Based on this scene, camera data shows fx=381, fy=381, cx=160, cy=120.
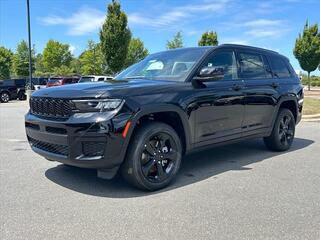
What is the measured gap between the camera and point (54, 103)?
444 cm

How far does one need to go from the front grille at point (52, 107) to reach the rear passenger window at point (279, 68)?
405 cm

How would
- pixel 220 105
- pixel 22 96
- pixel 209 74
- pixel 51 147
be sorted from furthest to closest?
pixel 22 96, pixel 220 105, pixel 209 74, pixel 51 147

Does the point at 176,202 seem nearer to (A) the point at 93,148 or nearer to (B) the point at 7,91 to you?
(A) the point at 93,148

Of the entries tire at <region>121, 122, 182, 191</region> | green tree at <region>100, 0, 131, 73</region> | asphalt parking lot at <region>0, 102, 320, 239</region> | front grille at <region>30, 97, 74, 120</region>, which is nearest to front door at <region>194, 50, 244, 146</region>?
tire at <region>121, 122, 182, 191</region>

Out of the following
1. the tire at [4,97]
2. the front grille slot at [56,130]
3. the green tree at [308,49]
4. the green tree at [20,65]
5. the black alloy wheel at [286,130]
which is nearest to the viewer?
the front grille slot at [56,130]

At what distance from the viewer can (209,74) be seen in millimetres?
4977

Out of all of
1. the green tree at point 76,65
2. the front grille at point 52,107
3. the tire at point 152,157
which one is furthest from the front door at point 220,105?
the green tree at point 76,65

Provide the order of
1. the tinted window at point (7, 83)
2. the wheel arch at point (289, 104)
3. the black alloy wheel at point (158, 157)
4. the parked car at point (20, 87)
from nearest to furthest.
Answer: the black alloy wheel at point (158, 157), the wheel arch at point (289, 104), the tinted window at point (7, 83), the parked car at point (20, 87)

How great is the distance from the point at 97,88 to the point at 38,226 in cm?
162

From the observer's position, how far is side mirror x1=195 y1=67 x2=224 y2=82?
4977 mm

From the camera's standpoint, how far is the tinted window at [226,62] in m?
5.56

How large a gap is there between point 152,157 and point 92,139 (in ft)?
2.78

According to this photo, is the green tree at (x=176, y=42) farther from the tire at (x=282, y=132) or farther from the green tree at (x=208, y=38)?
the tire at (x=282, y=132)

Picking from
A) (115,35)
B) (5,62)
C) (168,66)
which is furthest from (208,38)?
(5,62)
